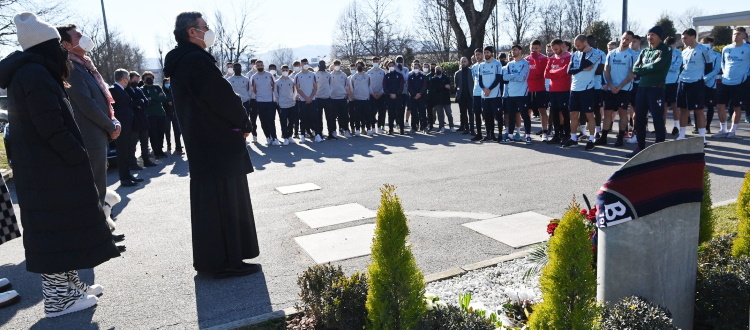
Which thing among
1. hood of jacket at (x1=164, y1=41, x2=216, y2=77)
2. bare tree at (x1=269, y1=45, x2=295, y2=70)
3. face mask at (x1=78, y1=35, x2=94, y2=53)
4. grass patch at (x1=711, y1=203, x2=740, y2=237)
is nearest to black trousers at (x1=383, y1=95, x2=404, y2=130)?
grass patch at (x1=711, y1=203, x2=740, y2=237)

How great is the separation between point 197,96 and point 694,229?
3519mm

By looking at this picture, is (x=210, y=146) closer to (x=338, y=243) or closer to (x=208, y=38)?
(x=208, y=38)

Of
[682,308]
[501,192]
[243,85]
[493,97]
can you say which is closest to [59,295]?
[682,308]

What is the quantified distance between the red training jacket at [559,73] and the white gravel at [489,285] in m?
7.14

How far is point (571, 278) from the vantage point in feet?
7.48

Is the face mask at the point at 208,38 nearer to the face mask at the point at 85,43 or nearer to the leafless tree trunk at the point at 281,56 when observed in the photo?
the face mask at the point at 85,43

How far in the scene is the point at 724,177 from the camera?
7.55m

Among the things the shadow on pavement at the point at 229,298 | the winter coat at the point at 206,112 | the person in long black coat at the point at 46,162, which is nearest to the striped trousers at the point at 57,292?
the person in long black coat at the point at 46,162

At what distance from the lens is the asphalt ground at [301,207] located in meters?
4.11

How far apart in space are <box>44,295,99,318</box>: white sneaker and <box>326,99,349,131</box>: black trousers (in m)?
11.1

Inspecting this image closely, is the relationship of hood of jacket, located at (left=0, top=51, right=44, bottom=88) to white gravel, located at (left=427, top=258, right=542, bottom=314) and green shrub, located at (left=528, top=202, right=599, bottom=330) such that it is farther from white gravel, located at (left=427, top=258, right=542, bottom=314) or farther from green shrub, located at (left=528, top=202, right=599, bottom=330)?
green shrub, located at (left=528, top=202, right=599, bottom=330)

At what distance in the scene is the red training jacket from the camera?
1073cm

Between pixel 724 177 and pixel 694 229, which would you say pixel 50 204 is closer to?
pixel 694 229

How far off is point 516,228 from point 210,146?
3199 millimetres
